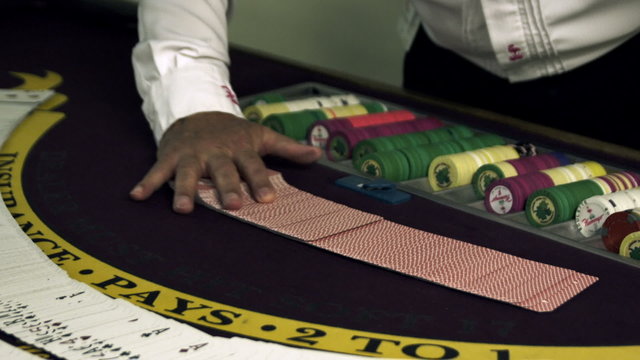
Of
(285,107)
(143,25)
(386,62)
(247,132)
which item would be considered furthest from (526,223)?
(386,62)

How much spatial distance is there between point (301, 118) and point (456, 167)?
47cm

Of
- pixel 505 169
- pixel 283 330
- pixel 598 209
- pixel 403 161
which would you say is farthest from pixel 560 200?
pixel 283 330

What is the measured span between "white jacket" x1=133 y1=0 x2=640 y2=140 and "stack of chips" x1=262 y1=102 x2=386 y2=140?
0.29ft

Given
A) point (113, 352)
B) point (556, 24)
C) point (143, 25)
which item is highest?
point (556, 24)

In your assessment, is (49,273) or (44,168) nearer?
(49,273)

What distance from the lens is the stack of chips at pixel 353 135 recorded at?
75.7 inches

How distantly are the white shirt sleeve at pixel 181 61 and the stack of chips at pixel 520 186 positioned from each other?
657 millimetres

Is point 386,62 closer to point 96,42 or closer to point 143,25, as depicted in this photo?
point 96,42

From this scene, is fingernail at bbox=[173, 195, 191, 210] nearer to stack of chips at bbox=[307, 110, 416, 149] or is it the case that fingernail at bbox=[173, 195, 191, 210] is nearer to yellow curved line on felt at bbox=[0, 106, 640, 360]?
yellow curved line on felt at bbox=[0, 106, 640, 360]

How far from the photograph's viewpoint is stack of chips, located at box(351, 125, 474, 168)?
1880 millimetres

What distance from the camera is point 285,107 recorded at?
2.16 meters

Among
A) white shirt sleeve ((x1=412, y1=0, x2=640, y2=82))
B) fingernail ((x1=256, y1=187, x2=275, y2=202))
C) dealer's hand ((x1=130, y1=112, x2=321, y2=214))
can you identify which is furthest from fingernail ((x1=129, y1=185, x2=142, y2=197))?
white shirt sleeve ((x1=412, y1=0, x2=640, y2=82))

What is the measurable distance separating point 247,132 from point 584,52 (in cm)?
87

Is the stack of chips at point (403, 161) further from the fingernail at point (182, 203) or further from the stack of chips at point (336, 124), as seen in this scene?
the fingernail at point (182, 203)
